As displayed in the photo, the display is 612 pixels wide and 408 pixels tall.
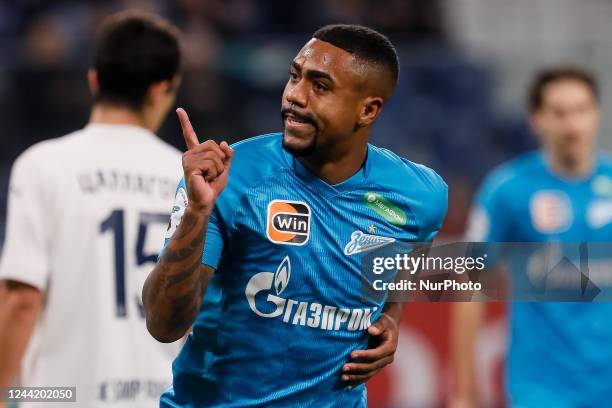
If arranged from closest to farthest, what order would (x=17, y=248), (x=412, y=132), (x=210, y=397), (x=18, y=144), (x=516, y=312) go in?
1. (x=210, y=397)
2. (x=17, y=248)
3. (x=516, y=312)
4. (x=18, y=144)
5. (x=412, y=132)

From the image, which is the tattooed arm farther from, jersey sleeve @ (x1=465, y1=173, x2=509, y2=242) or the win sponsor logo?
jersey sleeve @ (x1=465, y1=173, x2=509, y2=242)

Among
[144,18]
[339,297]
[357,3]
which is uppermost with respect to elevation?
[357,3]

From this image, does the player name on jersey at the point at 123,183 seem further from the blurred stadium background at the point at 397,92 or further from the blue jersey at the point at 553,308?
the blurred stadium background at the point at 397,92

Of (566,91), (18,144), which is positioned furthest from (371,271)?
(18,144)

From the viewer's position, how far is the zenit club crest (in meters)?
3.41

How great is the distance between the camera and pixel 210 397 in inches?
138

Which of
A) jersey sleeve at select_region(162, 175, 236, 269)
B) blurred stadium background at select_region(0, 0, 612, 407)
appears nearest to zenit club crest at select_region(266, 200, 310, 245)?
jersey sleeve at select_region(162, 175, 236, 269)

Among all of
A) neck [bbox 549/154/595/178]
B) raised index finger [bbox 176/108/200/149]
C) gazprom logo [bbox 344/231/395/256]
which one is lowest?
gazprom logo [bbox 344/231/395/256]

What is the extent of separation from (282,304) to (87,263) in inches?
43.5

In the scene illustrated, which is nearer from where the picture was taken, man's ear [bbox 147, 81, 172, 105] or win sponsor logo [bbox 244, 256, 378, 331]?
win sponsor logo [bbox 244, 256, 378, 331]

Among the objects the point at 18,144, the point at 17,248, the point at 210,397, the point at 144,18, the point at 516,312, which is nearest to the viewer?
the point at 210,397

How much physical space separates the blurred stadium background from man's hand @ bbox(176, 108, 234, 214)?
5582mm

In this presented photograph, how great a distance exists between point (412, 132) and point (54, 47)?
3.15 m

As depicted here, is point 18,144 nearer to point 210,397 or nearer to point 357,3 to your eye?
point 357,3
